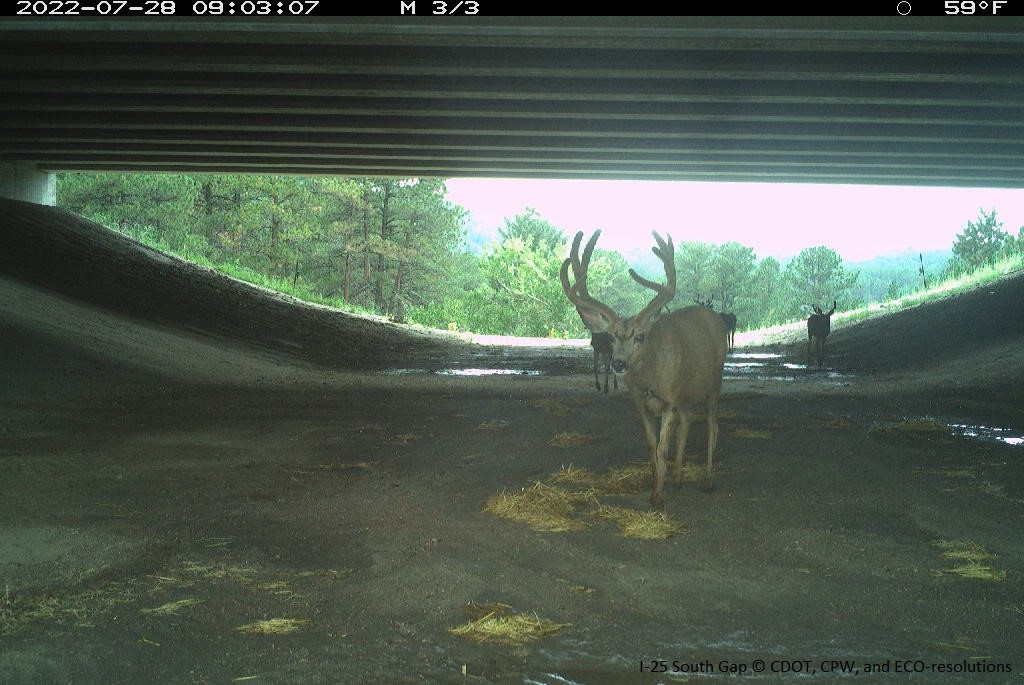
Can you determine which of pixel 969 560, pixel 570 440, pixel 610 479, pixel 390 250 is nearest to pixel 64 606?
pixel 610 479

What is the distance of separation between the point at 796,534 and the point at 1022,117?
15571mm

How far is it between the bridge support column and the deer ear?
80.5ft

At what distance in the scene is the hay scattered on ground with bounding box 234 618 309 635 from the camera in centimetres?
517

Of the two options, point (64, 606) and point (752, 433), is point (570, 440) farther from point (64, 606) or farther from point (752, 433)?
point (64, 606)

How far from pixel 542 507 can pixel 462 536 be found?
3.33 ft

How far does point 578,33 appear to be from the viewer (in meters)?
13.7

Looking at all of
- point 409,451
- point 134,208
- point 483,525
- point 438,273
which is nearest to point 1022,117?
point 409,451

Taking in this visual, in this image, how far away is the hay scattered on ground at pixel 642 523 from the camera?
23.9 feet

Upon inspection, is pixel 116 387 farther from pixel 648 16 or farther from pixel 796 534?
pixel 796 534

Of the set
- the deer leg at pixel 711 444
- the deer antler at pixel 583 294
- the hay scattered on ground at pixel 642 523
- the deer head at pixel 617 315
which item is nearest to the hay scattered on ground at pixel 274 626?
the hay scattered on ground at pixel 642 523

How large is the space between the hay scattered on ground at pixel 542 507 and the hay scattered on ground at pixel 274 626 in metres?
2.62

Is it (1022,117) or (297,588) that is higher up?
(1022,117)

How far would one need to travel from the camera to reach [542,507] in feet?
26.2

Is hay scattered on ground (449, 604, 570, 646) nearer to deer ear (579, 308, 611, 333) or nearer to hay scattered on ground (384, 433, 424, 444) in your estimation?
deer ear (579, 308, 611, 333)
